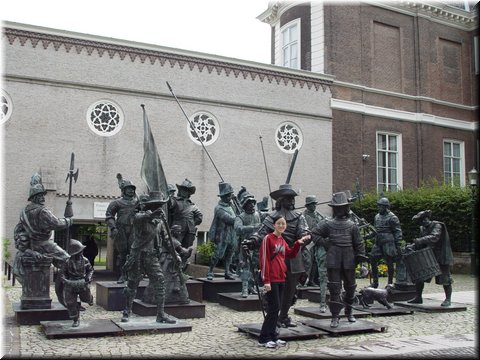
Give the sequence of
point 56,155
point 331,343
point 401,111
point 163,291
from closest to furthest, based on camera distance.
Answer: point 331,343, point 163,291, point 56,155, point 401,111

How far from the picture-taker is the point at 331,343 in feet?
26.2

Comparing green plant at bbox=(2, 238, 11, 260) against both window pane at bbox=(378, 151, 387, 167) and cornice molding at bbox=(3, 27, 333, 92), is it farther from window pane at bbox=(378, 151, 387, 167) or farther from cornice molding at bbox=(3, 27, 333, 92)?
window pane at bbox=(378, 151, 387, 167)

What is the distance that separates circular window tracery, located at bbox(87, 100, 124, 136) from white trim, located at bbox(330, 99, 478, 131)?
982 cm

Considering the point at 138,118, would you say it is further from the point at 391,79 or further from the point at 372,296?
the point at 391,79

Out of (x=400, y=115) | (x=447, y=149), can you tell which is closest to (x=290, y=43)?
(x=400, y=115)

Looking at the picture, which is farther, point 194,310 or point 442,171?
point 442,171

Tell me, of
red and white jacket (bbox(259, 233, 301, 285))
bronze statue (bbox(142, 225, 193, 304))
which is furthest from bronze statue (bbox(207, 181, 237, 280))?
red and white jacket (bbox(259, 233, 301, 285))

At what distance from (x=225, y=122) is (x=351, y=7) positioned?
29.5 ft

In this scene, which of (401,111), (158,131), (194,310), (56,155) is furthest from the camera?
(401,111)

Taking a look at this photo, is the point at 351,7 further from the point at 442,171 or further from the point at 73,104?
the point at 73,104

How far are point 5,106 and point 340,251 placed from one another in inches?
535

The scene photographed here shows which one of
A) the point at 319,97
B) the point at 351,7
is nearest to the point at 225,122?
the point at 319,97

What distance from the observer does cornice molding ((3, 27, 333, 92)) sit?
18.6 m

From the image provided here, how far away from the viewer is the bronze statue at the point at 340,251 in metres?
8.96
